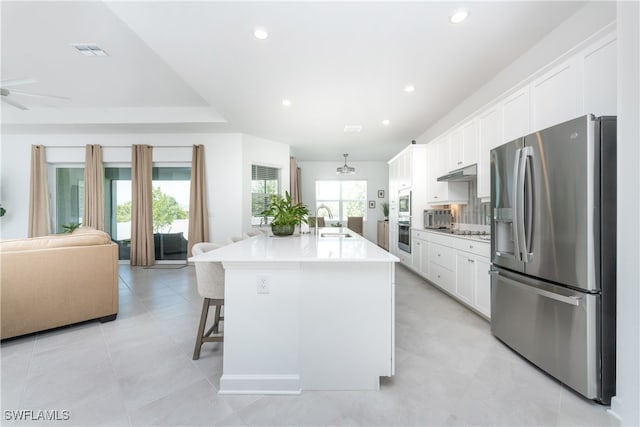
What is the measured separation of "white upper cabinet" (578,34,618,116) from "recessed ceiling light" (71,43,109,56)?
14.6ft

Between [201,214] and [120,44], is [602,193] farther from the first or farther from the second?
[201,214]

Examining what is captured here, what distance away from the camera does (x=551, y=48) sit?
2.21m

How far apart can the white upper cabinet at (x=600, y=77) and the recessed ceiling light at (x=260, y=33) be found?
2.39 m

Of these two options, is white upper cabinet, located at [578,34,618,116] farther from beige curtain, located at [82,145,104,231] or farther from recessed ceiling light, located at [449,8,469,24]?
beige curtain, located at [82,145,104,231]

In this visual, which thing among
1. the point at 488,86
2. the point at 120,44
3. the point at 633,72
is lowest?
the point at 633,72

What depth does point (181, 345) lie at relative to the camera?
6.86 ft

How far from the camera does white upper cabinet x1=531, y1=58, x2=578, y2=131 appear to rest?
1850 millimetres

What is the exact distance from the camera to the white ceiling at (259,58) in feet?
6.40

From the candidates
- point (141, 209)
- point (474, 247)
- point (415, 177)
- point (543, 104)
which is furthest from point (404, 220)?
point (141, 209)

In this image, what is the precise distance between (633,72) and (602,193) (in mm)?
674

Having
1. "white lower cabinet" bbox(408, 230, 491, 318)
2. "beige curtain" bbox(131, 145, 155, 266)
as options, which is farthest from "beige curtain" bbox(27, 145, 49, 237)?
"white lower cabinet" bbox(408, 230, 491, 318)

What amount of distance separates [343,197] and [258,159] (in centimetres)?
358

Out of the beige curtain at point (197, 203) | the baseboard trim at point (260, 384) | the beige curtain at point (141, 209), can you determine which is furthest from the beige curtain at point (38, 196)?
the baseboard trim at point (260, 384)

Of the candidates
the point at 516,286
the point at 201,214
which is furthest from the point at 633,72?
the point at 201,214
